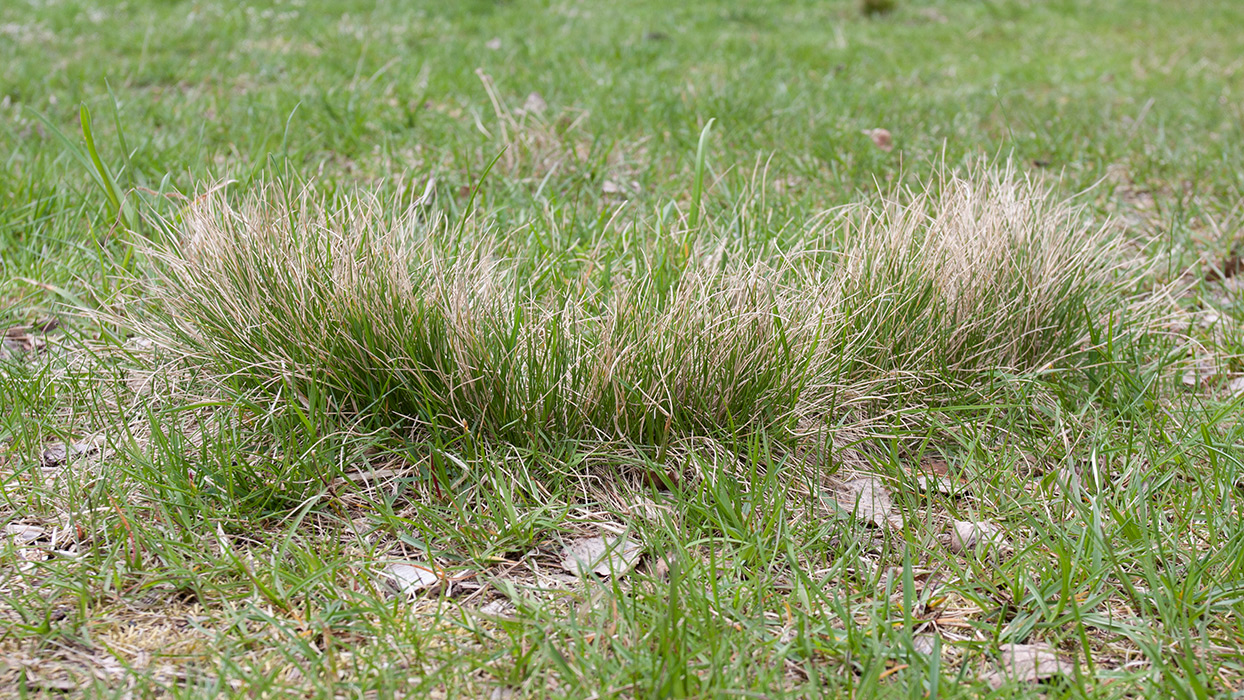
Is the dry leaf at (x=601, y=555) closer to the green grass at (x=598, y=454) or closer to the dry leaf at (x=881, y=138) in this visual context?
the green grass at (x=598, y=454)

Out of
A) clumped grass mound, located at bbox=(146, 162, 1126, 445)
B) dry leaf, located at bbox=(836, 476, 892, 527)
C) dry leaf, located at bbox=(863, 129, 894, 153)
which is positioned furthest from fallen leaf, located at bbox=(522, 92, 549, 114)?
dry leaf, located at bbox=(836, 476, 892, 527)

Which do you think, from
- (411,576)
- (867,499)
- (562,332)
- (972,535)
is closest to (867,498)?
(867,499)

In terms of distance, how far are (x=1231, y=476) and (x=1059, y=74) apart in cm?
575

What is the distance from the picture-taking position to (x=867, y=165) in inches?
161

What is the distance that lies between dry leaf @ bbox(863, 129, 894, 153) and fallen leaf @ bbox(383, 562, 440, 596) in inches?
134

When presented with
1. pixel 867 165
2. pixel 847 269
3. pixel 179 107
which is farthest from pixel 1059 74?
pixel 179 107

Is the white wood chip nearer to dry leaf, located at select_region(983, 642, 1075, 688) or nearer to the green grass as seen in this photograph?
the green grass

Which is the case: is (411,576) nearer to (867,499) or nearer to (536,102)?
(867,499)

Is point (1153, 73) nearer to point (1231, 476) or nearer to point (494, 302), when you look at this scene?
point (1231, 476)

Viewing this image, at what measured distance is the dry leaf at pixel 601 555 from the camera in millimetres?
1816

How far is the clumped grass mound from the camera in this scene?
2.11 meters

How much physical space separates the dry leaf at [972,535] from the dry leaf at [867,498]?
0.15 metres

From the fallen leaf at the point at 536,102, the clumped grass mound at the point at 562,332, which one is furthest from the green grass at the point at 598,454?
the fallen leaf at the point at 536,102

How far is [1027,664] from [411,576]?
47.5 inches
